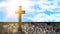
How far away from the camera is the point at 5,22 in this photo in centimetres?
483

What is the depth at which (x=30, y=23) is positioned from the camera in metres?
4.84

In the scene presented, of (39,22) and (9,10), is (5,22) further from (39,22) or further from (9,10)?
(39,22)

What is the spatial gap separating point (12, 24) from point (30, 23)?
0.37 meters

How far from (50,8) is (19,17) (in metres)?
0.68

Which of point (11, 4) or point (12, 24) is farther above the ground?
point (11, 4)

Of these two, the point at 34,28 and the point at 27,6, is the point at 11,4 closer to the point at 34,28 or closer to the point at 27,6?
the point at 27,6

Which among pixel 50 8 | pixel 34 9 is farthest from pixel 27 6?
pixel 50 8

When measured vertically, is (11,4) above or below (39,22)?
above

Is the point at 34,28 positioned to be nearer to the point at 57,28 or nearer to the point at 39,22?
the point at 39,22

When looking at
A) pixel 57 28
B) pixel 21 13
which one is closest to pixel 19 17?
pixel 21 13

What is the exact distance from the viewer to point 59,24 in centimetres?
484

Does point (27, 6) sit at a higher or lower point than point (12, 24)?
higher

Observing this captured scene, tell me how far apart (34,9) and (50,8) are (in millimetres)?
333

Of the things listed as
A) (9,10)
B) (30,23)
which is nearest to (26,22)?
(30,23)
